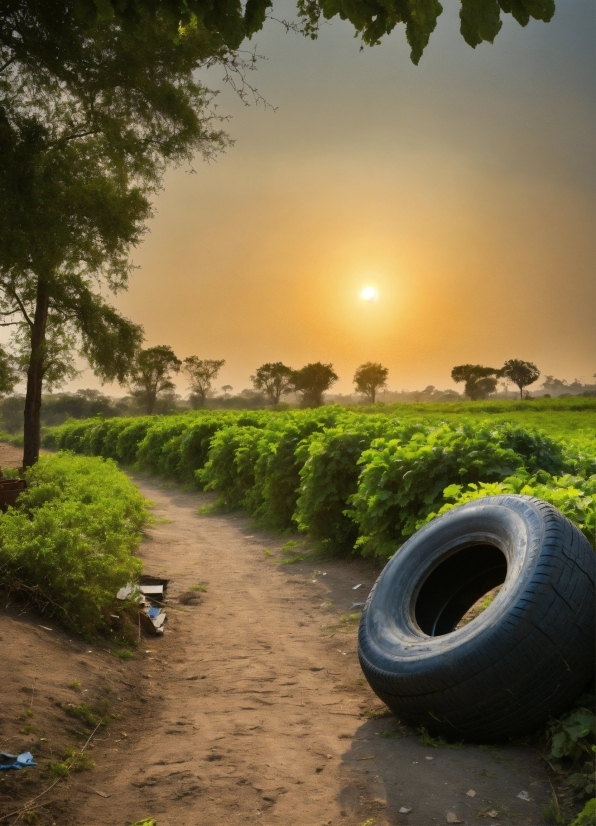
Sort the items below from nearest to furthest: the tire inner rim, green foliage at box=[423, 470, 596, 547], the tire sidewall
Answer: the tire sidewall
green foliage at box=[423, 470, 596, 547]
the tire inner rim

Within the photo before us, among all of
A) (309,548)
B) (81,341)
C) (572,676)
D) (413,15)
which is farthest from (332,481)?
(81,341)

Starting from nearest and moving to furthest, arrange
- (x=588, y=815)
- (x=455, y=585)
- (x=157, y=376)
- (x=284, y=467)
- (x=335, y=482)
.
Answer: (x=588, y=815), (x=455, y=585), (x=335, y=482), (x=284, y=467), (x=157, y=376)

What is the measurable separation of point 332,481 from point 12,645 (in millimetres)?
5517

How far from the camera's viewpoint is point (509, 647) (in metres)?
3.93

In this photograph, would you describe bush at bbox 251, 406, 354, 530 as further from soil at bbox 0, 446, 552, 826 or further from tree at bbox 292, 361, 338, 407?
tree at bbox 292, 361, 338, 407

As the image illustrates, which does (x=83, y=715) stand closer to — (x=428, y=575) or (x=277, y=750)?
(x=277, y=750)

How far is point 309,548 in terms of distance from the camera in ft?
35.0

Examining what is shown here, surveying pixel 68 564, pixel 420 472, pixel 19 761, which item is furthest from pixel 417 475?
pixel 19 761

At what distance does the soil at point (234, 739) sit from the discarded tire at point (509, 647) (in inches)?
8.4

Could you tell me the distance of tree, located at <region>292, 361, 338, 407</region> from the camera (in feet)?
255

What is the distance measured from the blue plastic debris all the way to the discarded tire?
212cm

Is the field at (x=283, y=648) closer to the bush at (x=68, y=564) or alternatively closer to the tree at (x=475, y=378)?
the bush at (x=68, y=564)

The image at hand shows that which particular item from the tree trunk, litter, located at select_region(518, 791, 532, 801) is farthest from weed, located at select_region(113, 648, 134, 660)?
the tree trunk

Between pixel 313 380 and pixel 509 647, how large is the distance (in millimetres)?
74299
